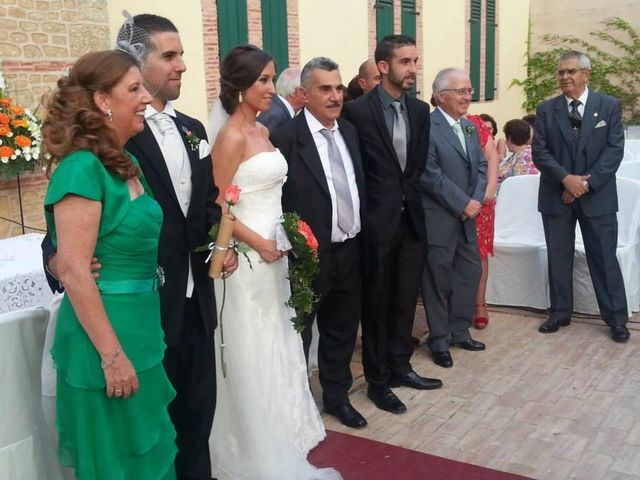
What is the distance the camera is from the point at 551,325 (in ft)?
20.2

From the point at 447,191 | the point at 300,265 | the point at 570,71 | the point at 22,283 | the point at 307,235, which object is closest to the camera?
the point at 307,235

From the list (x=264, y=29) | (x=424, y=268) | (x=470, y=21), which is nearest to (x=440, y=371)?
(x=424, y=268)

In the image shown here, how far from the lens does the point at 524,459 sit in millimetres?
3992

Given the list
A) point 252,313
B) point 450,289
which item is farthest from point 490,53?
point 252,313

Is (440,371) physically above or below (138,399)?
below

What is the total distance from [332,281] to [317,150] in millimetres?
714

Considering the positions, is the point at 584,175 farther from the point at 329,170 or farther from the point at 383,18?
the point at 383,18

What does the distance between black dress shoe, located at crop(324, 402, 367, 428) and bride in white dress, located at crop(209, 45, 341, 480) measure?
2.21 ft

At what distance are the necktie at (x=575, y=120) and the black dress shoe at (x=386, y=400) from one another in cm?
256

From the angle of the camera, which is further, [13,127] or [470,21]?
[470,21]

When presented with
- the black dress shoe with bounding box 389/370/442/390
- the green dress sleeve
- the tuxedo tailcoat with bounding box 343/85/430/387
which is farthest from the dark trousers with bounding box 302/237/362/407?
the green dress sleeve

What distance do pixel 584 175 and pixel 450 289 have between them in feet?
4.43

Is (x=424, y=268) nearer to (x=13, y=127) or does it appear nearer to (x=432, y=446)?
(x=432, y=446)

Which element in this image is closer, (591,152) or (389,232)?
(389,232)
